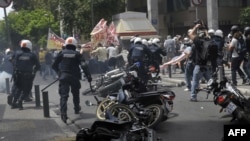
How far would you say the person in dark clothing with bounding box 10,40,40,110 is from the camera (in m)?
12.0

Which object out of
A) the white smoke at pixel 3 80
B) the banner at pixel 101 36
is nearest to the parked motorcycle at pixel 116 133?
the white smoke at pixel 3 80

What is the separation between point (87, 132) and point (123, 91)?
110 inches

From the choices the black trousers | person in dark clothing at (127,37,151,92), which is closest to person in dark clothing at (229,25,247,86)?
person in dark clothing at (127,37,151,92)

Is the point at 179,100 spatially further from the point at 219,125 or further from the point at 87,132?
the point at 87,132

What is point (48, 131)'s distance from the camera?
28.9ft

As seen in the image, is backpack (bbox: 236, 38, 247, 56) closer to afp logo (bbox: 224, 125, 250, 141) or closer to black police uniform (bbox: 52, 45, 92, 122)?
black police uniform (bbox: 52, 45, 92, 122)

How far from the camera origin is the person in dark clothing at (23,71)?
12.0 m

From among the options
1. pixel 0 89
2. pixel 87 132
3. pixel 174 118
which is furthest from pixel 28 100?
pixel 87 132

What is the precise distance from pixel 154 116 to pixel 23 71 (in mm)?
4915

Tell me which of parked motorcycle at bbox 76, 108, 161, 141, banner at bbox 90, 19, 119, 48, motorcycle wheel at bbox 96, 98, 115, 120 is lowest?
motorcycle wheel at bbox 96, 98, 115, 120

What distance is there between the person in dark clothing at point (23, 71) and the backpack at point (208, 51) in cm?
424

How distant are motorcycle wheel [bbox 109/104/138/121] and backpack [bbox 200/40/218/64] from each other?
3758 millimetres

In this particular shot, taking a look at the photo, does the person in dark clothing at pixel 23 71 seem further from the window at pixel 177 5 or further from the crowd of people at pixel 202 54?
the window at pixel 177 5

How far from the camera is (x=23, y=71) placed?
1203cm
